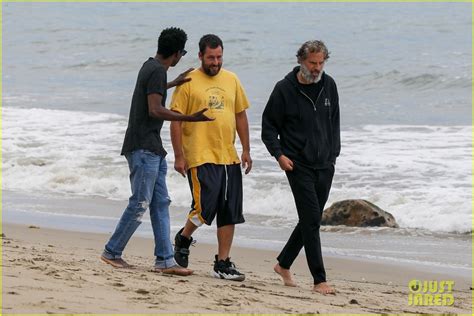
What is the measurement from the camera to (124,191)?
13.2 m

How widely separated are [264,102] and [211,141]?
1486cm

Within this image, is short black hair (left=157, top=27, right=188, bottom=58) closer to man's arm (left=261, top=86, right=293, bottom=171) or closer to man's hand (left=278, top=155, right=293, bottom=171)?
man's arm (left=261, top=86, right=293, bottom=171)

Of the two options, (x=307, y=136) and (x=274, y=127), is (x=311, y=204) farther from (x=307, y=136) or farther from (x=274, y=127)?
(x=274, y=127)

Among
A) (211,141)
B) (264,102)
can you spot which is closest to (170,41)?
(211,141)

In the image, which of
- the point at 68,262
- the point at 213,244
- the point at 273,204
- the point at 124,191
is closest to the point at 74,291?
the point at 68,262

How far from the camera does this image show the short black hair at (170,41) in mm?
6828

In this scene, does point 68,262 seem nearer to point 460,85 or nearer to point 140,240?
point 140,240

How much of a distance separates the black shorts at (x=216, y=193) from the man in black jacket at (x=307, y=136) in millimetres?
361

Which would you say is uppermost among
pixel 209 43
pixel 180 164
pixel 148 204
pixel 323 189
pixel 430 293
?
pixel 209 43

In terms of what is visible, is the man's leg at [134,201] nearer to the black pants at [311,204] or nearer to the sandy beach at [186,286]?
the sandy beach at [186,286]

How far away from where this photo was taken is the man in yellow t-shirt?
6.84m

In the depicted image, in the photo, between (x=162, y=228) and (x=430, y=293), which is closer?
(x=162, y=228)

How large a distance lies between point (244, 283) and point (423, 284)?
181 cm

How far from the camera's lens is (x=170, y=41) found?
22.5ft
